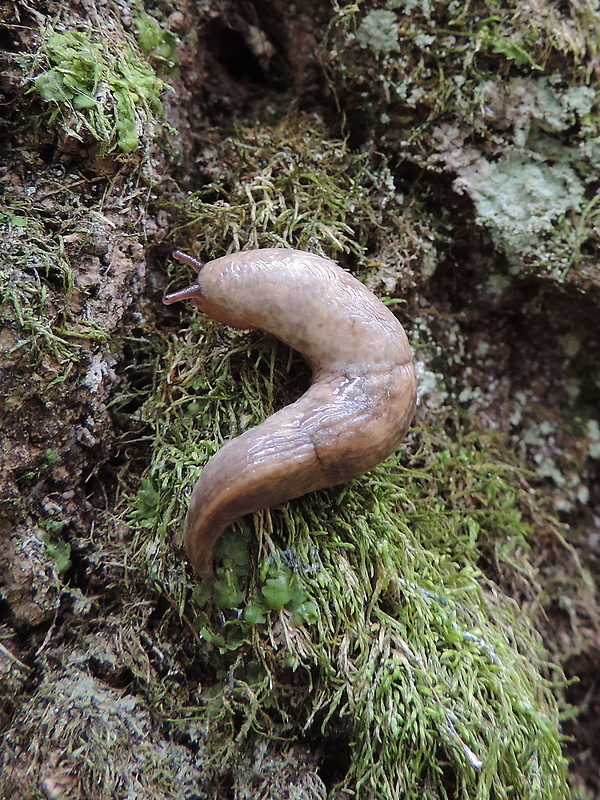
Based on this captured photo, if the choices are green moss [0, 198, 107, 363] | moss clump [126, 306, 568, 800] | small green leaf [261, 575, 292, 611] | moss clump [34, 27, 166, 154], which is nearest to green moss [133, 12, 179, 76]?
moss clump [34, 27, 166, 154]

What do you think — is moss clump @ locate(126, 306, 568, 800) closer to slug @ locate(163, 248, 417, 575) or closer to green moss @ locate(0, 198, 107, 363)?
slug @ locate(163, 248, 417, 575)

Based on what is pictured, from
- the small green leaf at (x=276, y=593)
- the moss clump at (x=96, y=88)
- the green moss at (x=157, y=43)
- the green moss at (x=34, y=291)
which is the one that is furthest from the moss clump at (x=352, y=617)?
the green moss at (x=157, y=43)

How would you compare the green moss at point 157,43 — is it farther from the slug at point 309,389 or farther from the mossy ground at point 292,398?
the slug at point 309,389

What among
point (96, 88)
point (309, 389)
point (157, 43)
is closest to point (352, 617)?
point (309, 389)

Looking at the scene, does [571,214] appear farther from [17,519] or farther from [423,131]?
[17,519]

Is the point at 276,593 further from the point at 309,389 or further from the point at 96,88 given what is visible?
the point at 96,88
